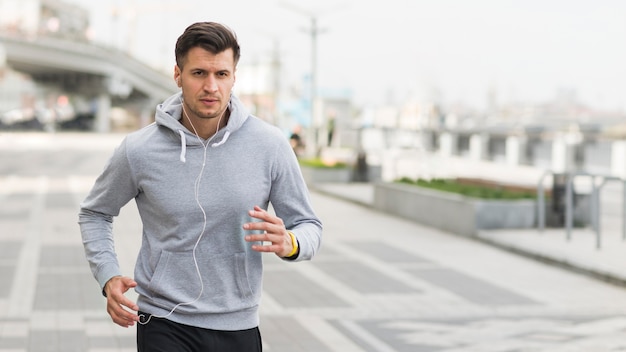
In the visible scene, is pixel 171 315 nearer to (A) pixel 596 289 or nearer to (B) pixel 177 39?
(B) pixel 177 39

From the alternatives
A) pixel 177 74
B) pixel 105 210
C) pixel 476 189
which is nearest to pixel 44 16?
pixel 476 189

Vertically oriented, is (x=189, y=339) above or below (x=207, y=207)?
below

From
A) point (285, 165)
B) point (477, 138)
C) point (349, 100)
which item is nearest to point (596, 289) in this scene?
point (285, 165)

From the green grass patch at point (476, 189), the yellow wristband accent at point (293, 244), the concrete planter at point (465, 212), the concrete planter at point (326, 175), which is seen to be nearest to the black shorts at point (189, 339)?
the yellow wristband accent at point (293, 244)

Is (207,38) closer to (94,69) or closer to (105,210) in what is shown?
(105,210)

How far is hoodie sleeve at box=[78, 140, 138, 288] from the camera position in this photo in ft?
13.6

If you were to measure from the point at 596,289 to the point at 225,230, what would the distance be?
9425 millimetres

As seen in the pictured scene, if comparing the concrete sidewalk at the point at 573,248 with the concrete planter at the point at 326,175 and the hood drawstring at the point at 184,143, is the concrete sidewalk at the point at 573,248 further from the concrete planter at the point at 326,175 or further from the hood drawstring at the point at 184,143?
the concrete planter at the point at 326,175

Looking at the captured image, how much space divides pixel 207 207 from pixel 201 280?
254 millimetres

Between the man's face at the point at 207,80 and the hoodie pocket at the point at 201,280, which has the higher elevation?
the man's face at the point at 207,80

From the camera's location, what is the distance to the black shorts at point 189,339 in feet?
13.3

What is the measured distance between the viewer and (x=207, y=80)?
3906 mm

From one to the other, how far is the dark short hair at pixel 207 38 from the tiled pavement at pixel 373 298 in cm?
527

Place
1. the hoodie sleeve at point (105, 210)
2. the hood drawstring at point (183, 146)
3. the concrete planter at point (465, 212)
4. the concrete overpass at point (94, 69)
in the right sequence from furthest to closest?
the concrete overpass at point (94, 69), the concrete planter at point (465, 212), the hoodie sleeve at point (105, 210), the hood drawstring at point (183, 146)
